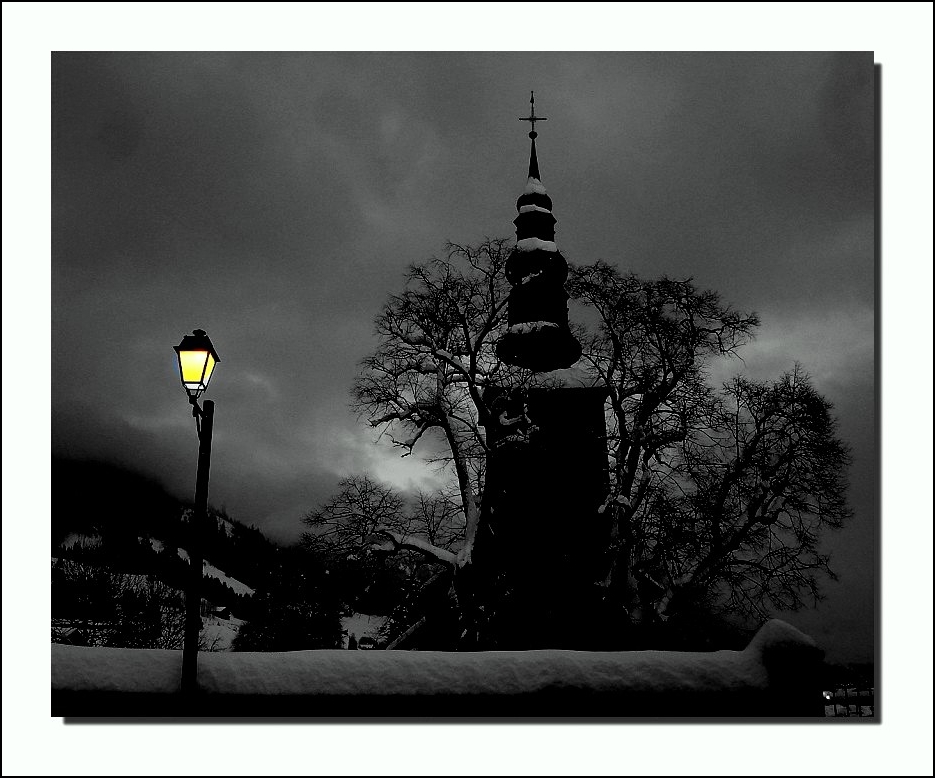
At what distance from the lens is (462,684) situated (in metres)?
5.55

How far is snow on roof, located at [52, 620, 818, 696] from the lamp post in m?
0.39

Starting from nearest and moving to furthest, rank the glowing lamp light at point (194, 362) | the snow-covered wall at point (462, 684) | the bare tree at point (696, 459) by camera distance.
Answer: the glowing lamp light at point (194, 362)
the snow-covered wall at point (462, 684)
the bare tree at point (696, 459)

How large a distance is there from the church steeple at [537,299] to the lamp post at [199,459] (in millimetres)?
3463

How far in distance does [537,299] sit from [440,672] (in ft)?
14.2

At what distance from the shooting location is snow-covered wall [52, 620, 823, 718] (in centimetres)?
548

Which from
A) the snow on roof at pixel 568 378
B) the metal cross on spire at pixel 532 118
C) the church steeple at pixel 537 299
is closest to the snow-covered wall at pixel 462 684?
the snow on roof at pixel 568 378

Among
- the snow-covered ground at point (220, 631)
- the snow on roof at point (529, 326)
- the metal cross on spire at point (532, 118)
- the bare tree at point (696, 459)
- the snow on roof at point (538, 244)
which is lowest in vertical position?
the snow-covered ground at point (220, 631)

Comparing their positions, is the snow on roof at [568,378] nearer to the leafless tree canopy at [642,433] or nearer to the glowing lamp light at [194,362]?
the leafless tree canopy at [642,433]

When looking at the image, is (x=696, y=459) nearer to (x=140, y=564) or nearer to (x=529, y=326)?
(x=529, y=326)

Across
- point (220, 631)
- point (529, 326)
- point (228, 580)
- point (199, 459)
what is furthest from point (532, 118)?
point (220, 631)

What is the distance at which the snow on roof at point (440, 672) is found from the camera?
5492mm

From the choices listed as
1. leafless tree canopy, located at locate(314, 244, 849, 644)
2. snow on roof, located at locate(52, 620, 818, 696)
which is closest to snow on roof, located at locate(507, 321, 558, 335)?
leafless tree canopy, located at locate(314, 244, 849, 644)

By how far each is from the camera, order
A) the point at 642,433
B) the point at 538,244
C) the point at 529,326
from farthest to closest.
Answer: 1. the point at 529,326
2. the point at 642,433
3. the point at 538,244

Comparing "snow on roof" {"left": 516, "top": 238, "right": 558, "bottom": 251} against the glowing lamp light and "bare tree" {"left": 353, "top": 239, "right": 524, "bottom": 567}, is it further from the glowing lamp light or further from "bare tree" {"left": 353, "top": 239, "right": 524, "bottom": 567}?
the glowing lamp light
